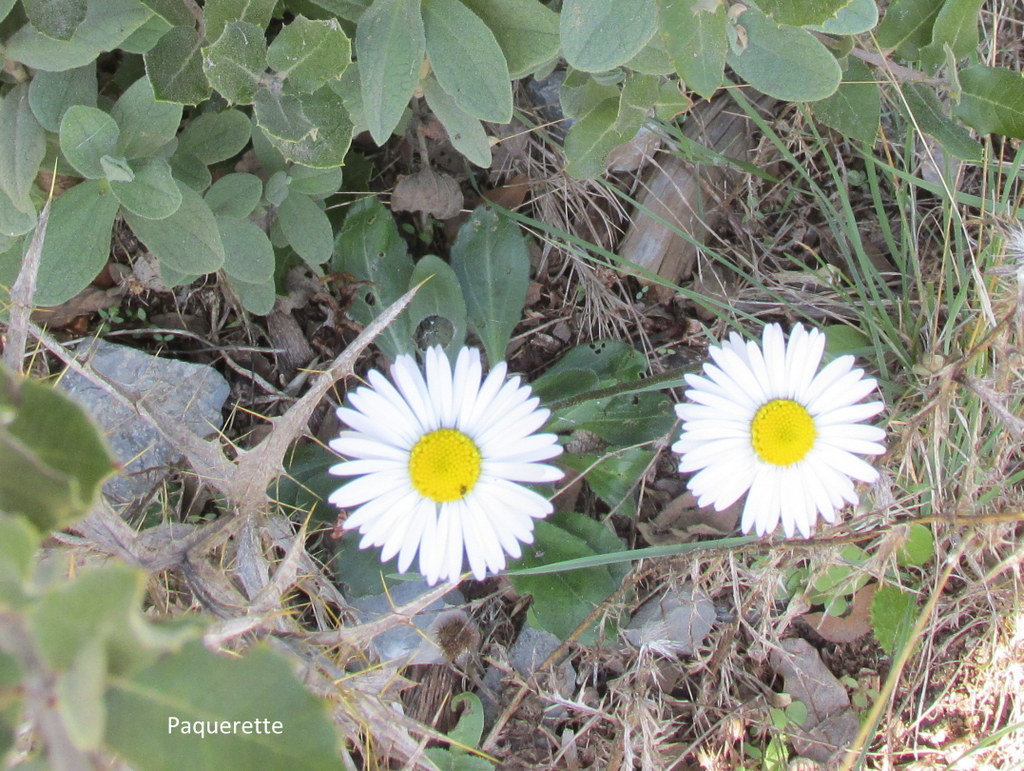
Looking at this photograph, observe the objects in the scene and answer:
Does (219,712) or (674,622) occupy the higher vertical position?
(219,712)

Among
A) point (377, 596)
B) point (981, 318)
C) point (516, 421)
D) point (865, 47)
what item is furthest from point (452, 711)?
point (865, 47)

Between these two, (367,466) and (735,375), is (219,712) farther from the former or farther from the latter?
(735,375)

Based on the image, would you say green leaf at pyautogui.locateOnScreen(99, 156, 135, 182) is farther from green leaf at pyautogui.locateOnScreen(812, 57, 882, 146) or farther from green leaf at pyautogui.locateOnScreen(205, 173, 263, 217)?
green leaf at pyautogui.locateOnScreen(812, 57, 882, 146)

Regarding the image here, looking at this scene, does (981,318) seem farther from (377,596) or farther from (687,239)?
(377,596)

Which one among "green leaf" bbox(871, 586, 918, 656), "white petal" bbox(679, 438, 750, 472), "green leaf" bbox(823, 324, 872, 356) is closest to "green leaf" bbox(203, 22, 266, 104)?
"white petal" bbox(679, 438, 750, 472)

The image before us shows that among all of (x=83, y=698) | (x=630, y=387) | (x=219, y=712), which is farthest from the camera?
(x=630, y=387)

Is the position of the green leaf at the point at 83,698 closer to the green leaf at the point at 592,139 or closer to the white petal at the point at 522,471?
the white petal at the point at 522,471

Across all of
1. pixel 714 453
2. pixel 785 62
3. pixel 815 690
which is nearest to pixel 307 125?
pixel 785 62
